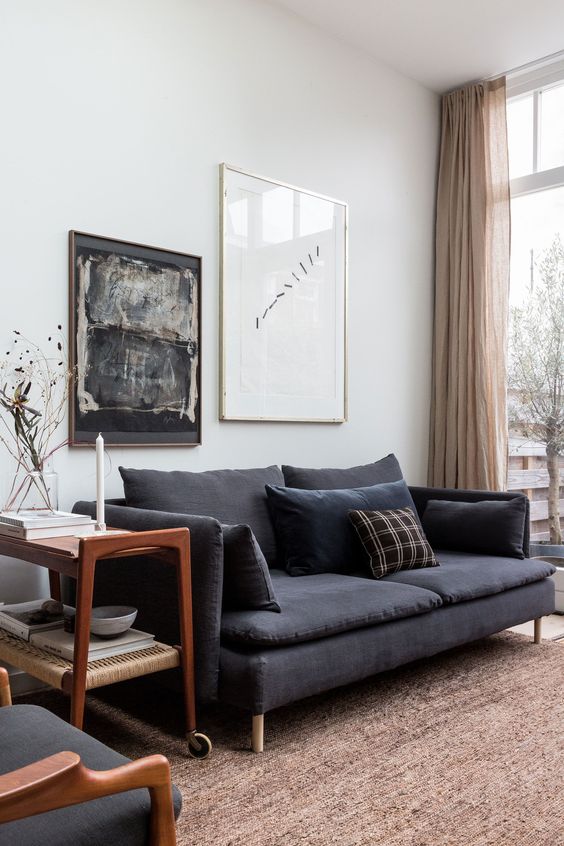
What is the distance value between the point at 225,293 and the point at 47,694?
Result: 71.0 inches

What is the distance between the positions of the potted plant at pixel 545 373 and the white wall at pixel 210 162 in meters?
0.54

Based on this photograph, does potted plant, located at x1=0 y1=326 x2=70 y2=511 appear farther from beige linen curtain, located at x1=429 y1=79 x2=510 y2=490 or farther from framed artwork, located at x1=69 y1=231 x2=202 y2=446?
beige linen curtain, located at x1=429 y1=79 x2=510 y2=490

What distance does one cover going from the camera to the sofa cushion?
268cm

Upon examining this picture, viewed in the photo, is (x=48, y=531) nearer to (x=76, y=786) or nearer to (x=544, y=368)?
(x=76, y=786)

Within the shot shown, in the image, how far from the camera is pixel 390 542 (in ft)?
9.93

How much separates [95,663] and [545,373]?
317cm

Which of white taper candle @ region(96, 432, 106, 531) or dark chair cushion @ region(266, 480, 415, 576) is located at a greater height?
white taper candle @ region(96, 432, 106, 531)

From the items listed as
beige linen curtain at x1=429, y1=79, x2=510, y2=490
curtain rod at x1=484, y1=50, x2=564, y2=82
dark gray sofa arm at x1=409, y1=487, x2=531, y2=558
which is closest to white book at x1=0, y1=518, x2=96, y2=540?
dark gray sofa arm at x1=409, y1=487, x2=531, y2=558

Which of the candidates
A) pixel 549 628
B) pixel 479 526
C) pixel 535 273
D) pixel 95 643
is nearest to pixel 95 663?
pixel 95 643

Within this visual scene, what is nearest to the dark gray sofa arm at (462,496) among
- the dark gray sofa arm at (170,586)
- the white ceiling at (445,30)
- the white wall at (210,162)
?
the white wall at (210,162)

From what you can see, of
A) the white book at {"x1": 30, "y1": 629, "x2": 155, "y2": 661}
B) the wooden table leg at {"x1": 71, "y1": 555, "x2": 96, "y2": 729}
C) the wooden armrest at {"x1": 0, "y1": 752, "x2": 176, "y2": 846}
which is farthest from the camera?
the white book at {"x1": 30, "y1": 629, "x2": 155, "y2": 661}

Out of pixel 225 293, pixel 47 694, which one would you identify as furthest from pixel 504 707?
pixel 225 293

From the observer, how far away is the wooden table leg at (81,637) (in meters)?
1.89


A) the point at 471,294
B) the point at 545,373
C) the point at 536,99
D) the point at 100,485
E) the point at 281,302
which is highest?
the point at 536,99
